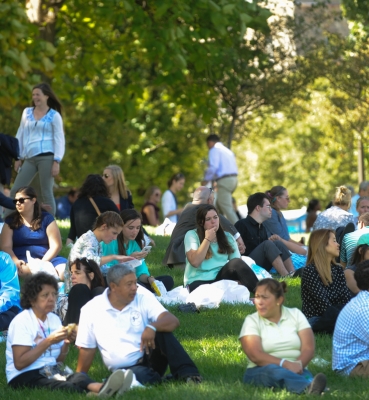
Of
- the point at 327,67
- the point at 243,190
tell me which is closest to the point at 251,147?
the point at 243,190

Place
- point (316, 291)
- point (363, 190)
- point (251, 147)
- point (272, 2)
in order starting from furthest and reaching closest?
point (251, 147) → point (272, 2) → point (363, 190) → point (316, 291)

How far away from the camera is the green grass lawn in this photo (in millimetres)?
7855

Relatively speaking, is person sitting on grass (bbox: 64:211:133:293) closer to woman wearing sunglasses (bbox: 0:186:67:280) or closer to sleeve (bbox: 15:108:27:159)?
woman wearing sunglasses (bbox: 0:186:67:280)

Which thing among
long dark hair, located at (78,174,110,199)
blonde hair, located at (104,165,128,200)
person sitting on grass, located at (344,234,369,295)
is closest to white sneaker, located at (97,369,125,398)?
person sitting on grass, located at (344,234,369,295)

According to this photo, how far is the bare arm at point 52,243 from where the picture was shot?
1211cm

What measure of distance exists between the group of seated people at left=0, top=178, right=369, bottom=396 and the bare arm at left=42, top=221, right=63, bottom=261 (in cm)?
2

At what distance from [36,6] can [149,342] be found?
14.5m

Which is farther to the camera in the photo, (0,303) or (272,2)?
(272,2)

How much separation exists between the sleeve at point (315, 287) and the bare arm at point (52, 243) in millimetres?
3352

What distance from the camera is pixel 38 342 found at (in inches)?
322

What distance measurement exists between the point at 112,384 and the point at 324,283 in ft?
10.7

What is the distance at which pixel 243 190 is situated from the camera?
62.3m

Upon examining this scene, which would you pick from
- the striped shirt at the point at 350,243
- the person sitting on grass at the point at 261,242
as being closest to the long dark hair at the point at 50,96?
the person sitting on grass at the point at 261,242

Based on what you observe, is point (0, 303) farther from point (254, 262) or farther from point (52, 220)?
point (254, 262)
